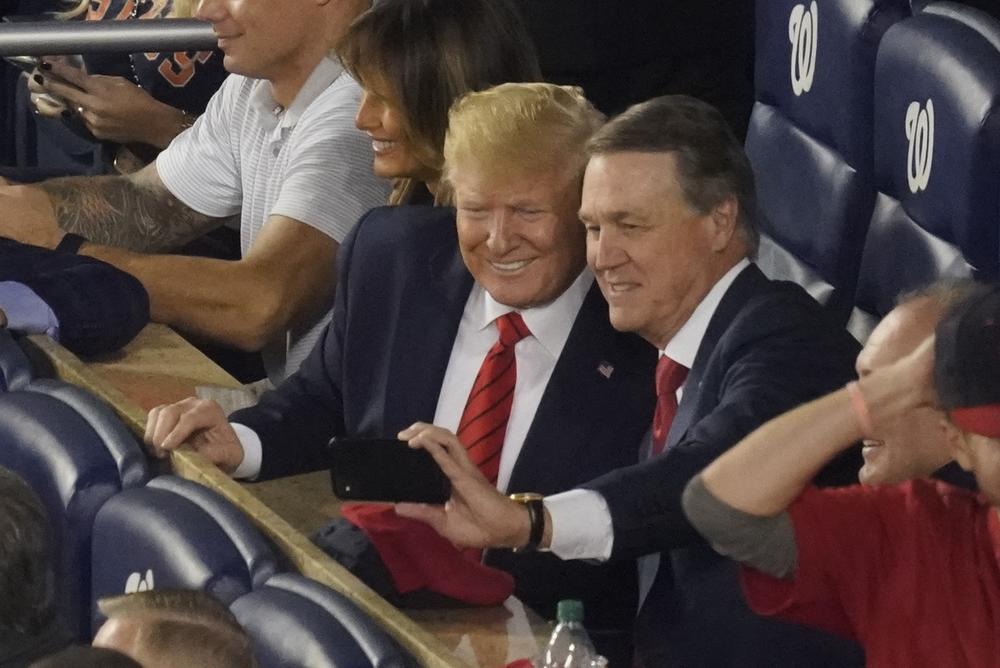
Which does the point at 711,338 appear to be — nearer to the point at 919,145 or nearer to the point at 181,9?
the point at 919,145

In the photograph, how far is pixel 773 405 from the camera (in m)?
1.91

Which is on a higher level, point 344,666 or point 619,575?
point 344,666

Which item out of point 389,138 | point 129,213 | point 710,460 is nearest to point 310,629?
point 710,460

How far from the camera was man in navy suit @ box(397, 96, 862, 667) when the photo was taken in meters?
1.89

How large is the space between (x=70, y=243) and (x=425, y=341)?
2.37 feet

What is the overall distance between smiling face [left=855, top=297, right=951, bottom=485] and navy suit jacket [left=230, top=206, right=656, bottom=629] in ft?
1.73

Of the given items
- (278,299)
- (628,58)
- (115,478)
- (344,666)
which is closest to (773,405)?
(344,666)

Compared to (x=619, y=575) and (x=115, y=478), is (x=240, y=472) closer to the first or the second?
(x=115, y=478)

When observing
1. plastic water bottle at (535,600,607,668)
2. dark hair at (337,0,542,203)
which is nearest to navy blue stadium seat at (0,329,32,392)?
dark hair at (337,0,542,203)

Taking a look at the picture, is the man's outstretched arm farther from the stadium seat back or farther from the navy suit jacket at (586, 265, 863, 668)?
the navy suit jacket at (586, 265, 863, 668)

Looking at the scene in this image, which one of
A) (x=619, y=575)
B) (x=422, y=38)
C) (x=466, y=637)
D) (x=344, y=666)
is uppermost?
(x=422, y=38)

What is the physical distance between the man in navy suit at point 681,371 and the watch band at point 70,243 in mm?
955

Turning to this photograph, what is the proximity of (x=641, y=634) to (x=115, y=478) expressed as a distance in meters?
0.59

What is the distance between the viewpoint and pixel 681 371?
2094 millimetres
